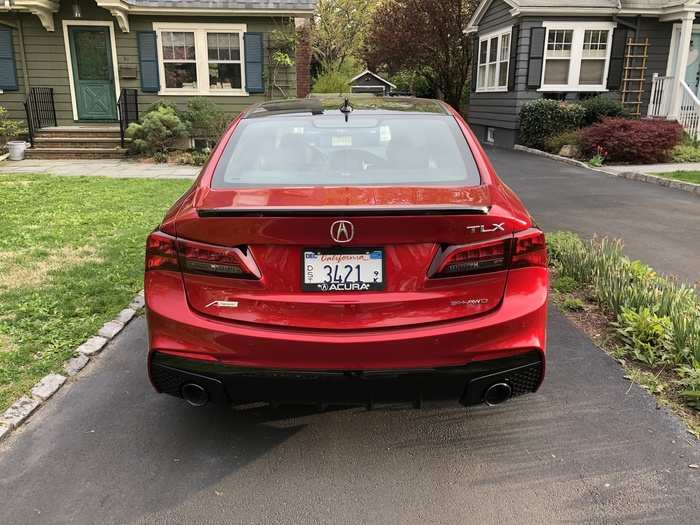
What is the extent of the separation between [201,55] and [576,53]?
10282 mm

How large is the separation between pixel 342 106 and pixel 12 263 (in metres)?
3.93

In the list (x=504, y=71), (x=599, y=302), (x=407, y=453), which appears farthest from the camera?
(x=504, y=71)

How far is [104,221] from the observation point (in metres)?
7.70

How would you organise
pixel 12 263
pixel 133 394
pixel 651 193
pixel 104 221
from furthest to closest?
pixel 651 193 → pixel 104 221 → pixel 12 263 → pixel 133 394

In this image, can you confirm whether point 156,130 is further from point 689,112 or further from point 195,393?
point 689,112

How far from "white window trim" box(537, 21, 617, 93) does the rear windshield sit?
15.3 meters

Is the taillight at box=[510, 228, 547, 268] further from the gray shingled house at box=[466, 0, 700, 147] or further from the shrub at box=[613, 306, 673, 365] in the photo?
the gray shingled house at box=[466, 0, 700, 147]

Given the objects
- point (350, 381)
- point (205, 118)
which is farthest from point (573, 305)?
point (205, 118)

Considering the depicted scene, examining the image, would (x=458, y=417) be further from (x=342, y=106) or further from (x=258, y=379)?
(x=342, y=106)

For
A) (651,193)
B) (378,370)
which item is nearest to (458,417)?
(378,370)

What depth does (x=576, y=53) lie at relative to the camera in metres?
17.1

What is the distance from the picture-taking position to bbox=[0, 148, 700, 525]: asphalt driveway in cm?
257

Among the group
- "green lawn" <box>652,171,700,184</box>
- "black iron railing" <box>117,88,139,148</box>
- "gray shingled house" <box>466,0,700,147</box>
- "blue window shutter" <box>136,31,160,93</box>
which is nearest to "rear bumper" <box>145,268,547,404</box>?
"green lawn" <box>652,171,700,184</box>

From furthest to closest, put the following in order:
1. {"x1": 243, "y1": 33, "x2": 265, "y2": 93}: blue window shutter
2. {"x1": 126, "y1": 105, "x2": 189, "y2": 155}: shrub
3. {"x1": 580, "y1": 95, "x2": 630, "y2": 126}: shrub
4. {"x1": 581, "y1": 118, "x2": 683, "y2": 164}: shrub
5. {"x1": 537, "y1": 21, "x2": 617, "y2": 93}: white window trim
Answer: {"x1": 537, "y1": 21, "x2": 617, "y2": 93}: white window trim < {"x1": 580, "y1": 95, "x2": 630, "y2": 126}: shrub < {"x1": 243, "y1": 33, "x2": 265, "y2": 93}: blue window shutter < {"x1": 126, "y1": 105, "x2": 189, "y2": 155}: shrub < {"x1": 581, "y1": 118, "x2": 683, "y2": 164}: shrub
